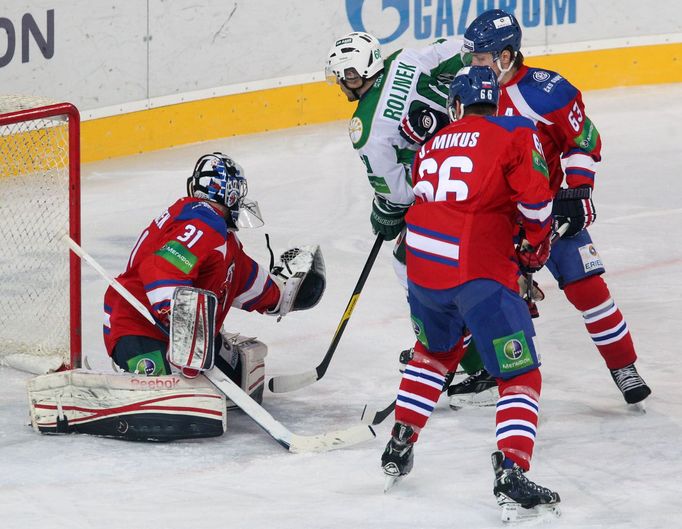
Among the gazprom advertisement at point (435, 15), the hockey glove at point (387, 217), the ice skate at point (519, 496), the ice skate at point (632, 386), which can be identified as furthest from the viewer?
the gazprom advertisement at point (435, 15)

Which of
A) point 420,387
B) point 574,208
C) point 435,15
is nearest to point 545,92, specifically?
point 574,208

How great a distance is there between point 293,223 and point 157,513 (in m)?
3.26

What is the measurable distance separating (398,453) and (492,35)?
1294 mm

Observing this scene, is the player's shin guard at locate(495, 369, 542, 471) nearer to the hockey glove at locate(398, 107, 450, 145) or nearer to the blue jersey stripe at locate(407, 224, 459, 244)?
the blue jersey stripe at locate(407, 224, 459, 244)

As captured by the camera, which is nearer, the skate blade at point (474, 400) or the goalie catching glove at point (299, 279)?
the skate blade at point (474, 400)

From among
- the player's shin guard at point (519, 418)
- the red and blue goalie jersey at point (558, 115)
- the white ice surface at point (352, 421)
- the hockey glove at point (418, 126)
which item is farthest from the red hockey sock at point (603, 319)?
the player's shin guard at point (519, 418)

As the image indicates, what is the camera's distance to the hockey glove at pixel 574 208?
4.00 m

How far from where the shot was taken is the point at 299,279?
443 centimetres

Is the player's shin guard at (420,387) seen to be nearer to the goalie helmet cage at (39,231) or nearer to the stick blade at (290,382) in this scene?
the stick blade at (290,382)

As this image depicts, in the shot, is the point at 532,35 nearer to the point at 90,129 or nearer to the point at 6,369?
the point at 90,129

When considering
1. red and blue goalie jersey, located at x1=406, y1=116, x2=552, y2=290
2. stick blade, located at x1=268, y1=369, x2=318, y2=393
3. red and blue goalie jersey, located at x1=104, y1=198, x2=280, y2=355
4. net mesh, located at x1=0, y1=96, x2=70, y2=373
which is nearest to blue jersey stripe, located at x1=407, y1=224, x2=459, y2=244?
red and blue goalie jersey, located at x1=406, y1=116, x2=552, y2=290

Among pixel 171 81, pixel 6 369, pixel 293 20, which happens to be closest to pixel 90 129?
pixel 171 81

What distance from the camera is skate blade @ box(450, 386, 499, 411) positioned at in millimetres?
4266

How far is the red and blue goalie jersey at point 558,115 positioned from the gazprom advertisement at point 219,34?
11.5 feet
